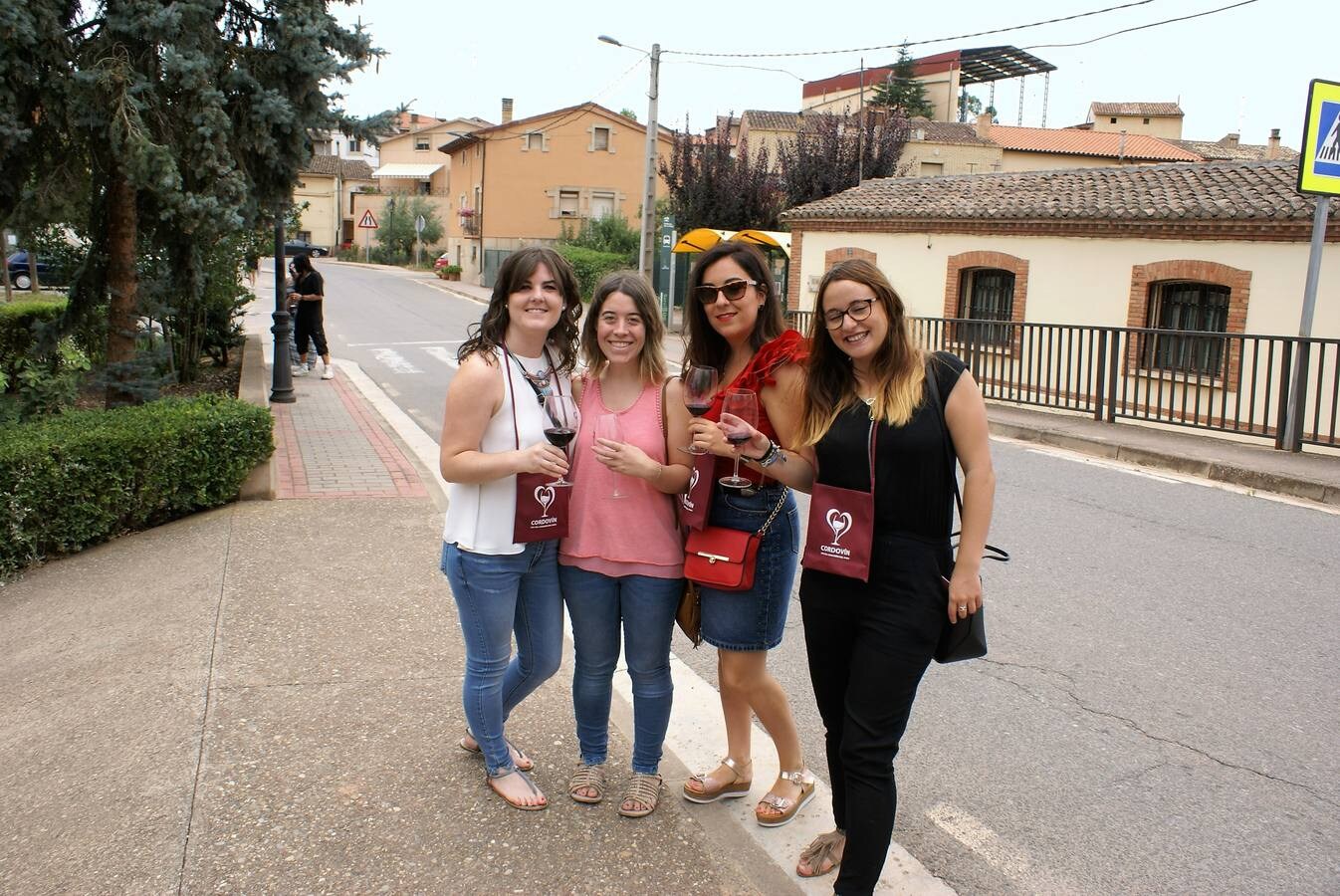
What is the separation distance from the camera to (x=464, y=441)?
3.17 metres

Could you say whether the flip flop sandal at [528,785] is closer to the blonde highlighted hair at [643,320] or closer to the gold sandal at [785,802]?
the gold sandal at [785,802]

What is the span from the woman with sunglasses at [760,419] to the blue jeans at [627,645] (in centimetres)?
16

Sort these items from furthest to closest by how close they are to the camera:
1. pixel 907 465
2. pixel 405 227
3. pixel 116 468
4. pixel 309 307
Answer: pixel 405 227
pixel 309 307
pixel 116 468
pixel 907 465

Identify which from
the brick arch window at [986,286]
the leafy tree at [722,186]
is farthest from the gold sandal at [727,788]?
the leafy tree at [722,186]

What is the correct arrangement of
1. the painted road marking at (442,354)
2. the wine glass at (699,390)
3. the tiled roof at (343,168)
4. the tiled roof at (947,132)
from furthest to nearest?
the tiled roof at (343,168) < the tiled roof at (947,132) < the painted road marking at (442,354) < the wine glass at (699,390)

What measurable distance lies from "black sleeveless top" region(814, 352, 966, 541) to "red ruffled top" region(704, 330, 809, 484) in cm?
27

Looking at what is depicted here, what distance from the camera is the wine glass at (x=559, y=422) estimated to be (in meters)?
3.03

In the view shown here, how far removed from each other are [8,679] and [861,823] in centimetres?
366

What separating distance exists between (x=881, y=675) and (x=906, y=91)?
65.5 meters

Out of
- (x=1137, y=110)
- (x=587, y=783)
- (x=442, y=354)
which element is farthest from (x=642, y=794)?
(x=1137, y=110)

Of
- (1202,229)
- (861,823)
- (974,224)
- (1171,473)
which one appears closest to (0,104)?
(861,823)

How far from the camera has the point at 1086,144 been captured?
1938 inches

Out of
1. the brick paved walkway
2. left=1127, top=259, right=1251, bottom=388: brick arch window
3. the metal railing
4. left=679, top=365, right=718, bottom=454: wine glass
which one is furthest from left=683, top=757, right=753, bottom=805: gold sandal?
left=1127, top=259, right=1251, bottom=388: brick arch window

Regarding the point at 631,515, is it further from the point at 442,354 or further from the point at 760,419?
the point at 442,354
